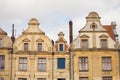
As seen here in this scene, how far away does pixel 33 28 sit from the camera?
46.8 metres

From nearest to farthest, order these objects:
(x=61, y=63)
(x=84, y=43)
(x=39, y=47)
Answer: (x=61, y=63) < (x=39, y=47) < (x=84, y=43)

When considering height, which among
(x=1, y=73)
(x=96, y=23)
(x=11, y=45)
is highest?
(x=96, y=23)

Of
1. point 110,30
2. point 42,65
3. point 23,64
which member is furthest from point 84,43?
point 23,64

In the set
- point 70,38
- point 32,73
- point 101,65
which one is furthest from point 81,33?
point 32,73

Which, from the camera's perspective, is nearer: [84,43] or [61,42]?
[61,42]

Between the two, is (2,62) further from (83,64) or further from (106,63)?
(106,63)

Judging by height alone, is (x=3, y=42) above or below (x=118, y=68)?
above

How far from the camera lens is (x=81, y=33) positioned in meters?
46.7

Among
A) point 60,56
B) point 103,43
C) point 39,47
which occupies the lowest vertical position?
point 60,56

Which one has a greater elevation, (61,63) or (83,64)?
(61,63)

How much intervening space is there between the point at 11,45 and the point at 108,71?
1247cm

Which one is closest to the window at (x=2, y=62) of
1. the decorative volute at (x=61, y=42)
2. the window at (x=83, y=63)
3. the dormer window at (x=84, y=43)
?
the decorative volute at (x=61, y=42)

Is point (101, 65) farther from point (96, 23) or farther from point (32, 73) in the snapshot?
point (32, 73)

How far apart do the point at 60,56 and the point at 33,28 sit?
500 centimetres
